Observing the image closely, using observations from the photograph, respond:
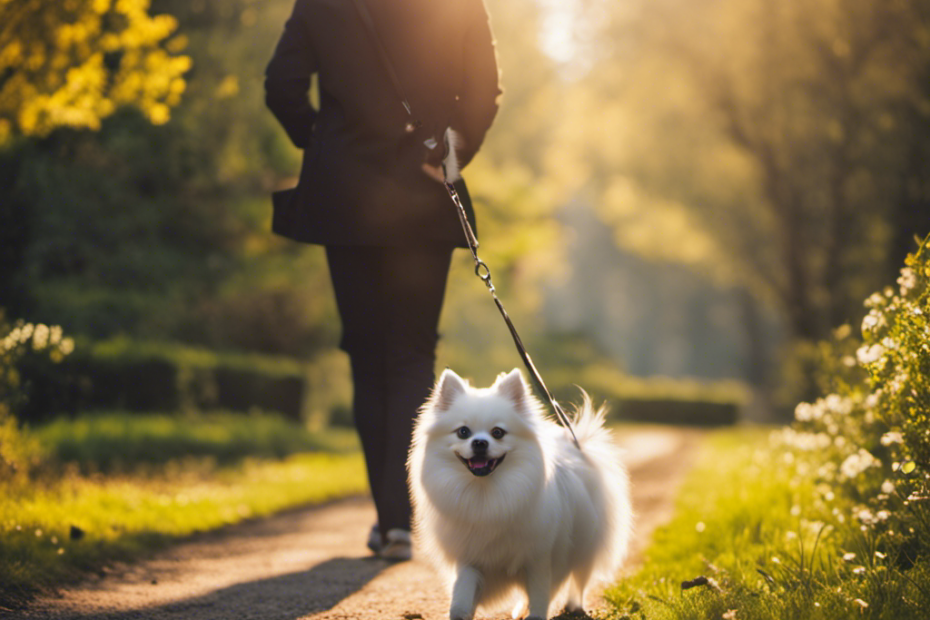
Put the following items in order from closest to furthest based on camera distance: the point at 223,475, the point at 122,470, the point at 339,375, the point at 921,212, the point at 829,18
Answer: the point at 122,470, the point at 223,475, the point at 921,212, the point at 829,18, the point at 339,375

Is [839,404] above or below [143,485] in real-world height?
above

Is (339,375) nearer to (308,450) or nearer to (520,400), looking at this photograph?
(308,450)

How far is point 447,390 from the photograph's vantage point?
2986mm

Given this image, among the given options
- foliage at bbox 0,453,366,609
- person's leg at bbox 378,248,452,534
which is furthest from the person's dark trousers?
foliage at bbox 0,453,366,609

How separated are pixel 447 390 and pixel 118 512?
289 cm

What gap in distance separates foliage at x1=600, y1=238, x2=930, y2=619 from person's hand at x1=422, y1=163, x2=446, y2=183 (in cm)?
187

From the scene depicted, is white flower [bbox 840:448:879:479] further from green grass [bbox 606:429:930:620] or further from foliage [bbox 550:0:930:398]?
foliage [bbox 550:0:930:398]

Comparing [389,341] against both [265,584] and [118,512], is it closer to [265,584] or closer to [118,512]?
[265,584]

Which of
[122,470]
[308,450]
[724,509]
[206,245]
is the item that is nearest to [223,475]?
[122,470]

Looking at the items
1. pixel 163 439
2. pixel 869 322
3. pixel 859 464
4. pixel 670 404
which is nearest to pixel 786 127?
pixel 163 439

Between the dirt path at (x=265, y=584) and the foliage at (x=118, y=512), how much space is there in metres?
0.15

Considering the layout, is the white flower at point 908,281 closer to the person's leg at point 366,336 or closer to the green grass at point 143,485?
the person's leg at point 366,336

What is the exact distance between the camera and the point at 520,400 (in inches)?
116

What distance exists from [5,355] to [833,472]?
4.76m
